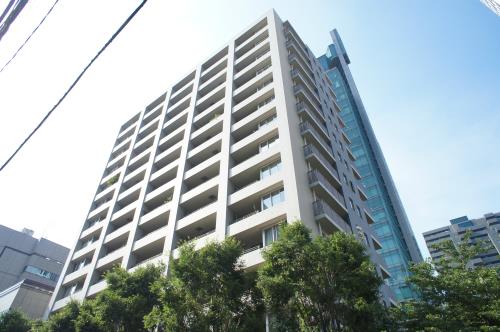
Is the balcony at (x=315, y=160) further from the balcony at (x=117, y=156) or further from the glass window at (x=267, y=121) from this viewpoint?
the balcony at (x=117, y=156)

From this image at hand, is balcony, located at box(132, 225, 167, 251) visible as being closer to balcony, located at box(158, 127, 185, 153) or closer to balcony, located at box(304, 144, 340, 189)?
balcony, located at box(158, 127, 185, 153)

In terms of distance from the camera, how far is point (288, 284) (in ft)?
38.6

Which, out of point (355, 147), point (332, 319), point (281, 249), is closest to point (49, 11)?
point (281, 249)

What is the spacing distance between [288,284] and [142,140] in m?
34.1

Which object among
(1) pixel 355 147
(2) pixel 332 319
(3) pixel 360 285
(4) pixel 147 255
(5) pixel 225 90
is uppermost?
(1) pixel 355 147

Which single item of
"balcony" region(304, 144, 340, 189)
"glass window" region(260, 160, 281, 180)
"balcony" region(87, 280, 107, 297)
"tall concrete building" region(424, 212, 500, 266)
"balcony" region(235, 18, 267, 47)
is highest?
"tall concrete building" region(424, 212, 500, 266)

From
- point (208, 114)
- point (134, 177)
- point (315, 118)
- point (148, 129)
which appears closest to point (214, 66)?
point (208, 114)

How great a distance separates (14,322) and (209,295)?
19945mm

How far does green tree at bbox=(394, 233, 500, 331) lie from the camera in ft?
35.1

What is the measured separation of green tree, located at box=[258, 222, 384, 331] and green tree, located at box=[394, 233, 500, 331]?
1513 mm

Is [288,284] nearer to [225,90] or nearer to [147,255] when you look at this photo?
[147,255]

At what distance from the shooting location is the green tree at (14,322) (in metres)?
23.6

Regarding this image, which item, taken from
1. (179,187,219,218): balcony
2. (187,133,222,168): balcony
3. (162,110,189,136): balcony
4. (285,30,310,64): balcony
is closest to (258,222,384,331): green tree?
(179,187,219,218): balcony

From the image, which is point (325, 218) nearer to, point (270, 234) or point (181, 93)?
point (270, 234)
